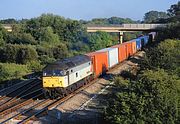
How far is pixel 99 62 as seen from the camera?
125 feet

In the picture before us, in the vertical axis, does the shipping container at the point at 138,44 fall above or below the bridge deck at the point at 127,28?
below

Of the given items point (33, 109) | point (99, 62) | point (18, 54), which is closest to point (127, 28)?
point (18, 54)

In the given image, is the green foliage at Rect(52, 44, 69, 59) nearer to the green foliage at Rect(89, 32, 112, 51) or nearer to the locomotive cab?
the green foliage at Rect(89, 32, 112, 51)

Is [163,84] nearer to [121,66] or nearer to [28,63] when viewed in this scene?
[121,66]

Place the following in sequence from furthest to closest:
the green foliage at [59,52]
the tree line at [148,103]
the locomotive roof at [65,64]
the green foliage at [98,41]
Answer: the green foliage at [98,41], the green foliage at [59,52], the locomotive roof at [65,64], the tree line at [148,103]

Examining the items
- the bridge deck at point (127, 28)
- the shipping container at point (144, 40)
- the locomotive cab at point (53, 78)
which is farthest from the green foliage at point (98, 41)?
the locomotive cab at point (53, 78)

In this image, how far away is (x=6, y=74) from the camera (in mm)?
44812

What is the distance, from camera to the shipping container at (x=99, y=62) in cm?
3603

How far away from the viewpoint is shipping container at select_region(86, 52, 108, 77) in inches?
1419

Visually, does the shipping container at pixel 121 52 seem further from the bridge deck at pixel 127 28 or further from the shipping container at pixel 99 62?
the bridge deck at pixel 127 28

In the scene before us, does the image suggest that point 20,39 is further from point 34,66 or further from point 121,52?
point 121,52

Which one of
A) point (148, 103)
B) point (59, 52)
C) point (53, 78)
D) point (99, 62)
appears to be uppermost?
point (148, 103)

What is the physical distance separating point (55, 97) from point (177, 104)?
44.4ft

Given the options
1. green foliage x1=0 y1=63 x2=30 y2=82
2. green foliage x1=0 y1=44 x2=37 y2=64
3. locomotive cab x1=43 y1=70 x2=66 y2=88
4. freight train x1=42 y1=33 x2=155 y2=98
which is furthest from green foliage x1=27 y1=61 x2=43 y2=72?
locomotive cab x1=43 y1=70 x2=66 y2=88
